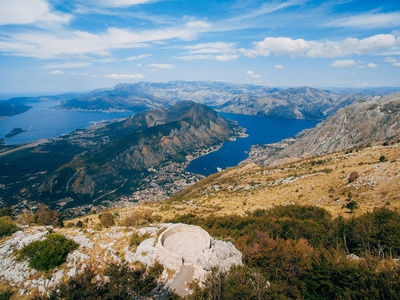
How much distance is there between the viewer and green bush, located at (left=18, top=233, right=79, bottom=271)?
67.5ft

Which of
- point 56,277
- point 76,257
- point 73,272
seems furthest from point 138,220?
point 56,277

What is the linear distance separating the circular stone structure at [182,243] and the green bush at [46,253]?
10.8m

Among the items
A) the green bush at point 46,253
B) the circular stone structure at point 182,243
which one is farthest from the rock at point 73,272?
the circular stone structure at point 182,243

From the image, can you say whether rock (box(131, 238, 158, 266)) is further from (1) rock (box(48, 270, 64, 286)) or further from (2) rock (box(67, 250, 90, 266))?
(1) rock (box(48, 270, 64, 286))

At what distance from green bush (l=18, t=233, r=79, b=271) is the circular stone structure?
10.8m

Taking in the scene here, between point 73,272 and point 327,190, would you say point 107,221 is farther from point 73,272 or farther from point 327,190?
point 327,190

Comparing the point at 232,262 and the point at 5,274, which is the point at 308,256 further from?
the point at 5,274

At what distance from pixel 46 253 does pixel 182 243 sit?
1551cm

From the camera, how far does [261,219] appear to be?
32469mm

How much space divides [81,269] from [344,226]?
32564mm

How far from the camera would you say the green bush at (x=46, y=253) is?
67.5 feet

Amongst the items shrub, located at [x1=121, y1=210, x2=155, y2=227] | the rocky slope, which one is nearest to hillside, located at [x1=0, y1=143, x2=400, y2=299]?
shrub, located at [x1=121, y1=210, x2=155, y2=227]

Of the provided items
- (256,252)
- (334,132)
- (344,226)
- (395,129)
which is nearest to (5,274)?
(256,252)

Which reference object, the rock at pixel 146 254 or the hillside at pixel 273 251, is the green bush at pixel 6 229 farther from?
the rock at pixel 146 254
